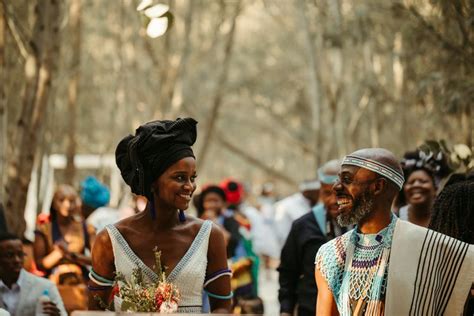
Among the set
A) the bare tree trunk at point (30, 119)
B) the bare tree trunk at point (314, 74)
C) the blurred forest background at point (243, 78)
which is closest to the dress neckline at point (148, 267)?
the blurred forest background at point (243, 78)

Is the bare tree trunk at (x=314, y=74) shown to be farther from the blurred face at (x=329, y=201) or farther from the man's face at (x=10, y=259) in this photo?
the man's face at (x=10, y=259)

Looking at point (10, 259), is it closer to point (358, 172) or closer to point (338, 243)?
point (338, 243)

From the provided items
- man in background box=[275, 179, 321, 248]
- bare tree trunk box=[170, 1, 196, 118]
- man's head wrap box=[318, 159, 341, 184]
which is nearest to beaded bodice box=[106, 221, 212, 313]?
man's head wrap box=[318, 159, 341, 184]

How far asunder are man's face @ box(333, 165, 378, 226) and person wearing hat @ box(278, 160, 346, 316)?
2959 millimetres

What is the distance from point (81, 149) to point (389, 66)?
15.5 metres

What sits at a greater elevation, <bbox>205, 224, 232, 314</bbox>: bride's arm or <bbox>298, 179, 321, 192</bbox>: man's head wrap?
<bbox>205, 224, 232, 314</bbox>: bride's arm

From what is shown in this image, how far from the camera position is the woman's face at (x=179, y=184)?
605cm

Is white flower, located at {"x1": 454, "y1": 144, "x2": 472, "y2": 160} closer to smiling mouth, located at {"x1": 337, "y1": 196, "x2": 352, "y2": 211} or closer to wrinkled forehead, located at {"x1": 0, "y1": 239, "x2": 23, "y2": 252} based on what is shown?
wrinkled forehead, located at {"x1": 0, "y1": 239, "x2": 23, "y2": 252}

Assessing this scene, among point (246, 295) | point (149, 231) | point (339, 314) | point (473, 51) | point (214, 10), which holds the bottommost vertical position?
point (246, 295)

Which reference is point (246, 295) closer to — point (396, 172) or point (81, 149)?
point (396, 172)

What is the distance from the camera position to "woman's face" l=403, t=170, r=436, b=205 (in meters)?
8.93

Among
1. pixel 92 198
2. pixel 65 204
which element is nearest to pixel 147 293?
pixel 65 204

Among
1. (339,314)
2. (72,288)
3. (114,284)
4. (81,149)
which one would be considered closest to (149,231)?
(114,284)

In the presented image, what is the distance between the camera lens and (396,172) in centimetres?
584
